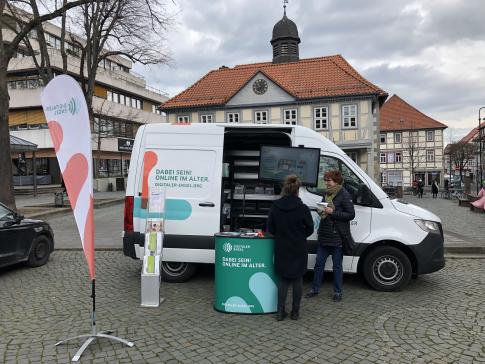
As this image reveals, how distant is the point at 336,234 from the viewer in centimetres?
588

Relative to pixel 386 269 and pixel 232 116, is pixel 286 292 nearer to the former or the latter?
pixel 386 269

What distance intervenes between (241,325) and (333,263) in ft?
5.43

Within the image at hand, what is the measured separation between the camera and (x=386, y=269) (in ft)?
20.9

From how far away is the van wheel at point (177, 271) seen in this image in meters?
6.84

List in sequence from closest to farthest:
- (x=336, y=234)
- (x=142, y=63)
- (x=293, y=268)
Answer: (x=293, y=268) → (x=336, y=234) → (x=142, y=63)

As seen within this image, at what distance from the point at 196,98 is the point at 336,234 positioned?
3414 centimetres

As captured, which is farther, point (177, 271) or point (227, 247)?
point (177, 271)

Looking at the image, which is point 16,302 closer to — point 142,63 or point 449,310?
point 449,310

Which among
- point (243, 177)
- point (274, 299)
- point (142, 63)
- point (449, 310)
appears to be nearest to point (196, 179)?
point (243, 177)

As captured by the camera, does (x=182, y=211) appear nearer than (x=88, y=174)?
No

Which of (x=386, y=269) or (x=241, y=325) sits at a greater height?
(x=386, y=269)

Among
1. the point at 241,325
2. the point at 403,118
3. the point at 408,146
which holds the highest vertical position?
the point at 403,118

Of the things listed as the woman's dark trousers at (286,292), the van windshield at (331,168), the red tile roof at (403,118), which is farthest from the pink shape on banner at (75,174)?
the red tile roof at (403,118)

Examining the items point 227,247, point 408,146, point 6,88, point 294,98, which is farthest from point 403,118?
point 227,247
